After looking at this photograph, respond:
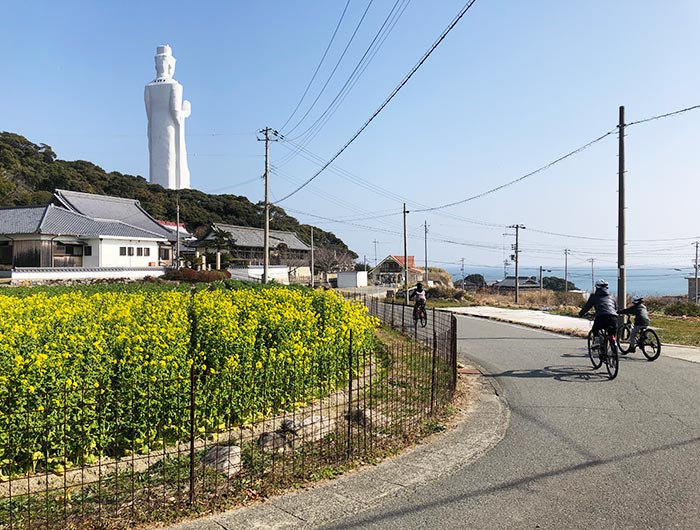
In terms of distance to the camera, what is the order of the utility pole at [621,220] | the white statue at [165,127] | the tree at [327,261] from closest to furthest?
the utility pole at [621,220] → the tree at [327,261] → the white statue at [165,127]

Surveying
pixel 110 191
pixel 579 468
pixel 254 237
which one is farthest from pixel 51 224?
pixel 579 468


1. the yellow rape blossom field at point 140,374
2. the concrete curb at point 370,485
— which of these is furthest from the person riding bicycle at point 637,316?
the yellow rape blossom field at point 140,374

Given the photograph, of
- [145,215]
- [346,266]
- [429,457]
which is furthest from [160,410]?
[346,266]

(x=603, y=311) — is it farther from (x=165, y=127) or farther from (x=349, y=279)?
(x=165, y=127)

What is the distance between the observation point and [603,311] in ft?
33.1

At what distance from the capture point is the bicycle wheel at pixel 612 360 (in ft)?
31.3

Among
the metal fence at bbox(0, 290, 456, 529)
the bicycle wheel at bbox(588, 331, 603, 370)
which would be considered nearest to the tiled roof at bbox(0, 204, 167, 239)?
the metal fence at bbox(0, 290, 456, 529)

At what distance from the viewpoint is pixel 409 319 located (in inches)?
872

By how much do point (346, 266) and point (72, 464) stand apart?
7451 cm

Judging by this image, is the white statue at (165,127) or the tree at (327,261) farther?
the white statue at (165,127)

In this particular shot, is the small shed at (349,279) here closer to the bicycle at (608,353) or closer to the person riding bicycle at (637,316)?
the person riding bicycle at (637,316)

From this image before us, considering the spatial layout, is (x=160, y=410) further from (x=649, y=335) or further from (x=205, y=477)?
(x=649, y=335)

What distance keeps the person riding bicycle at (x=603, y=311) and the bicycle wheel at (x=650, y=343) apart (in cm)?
210

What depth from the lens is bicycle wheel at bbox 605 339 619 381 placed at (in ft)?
31.3
